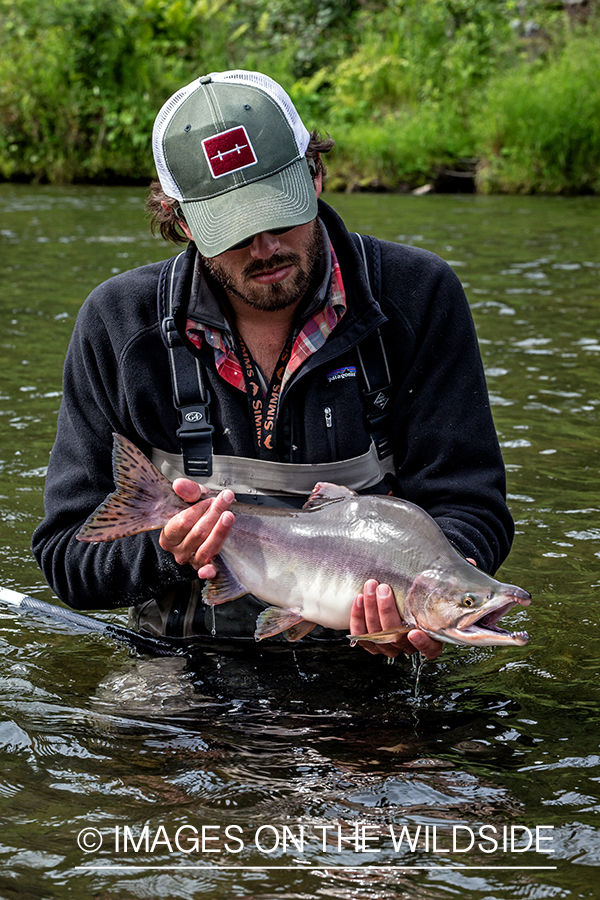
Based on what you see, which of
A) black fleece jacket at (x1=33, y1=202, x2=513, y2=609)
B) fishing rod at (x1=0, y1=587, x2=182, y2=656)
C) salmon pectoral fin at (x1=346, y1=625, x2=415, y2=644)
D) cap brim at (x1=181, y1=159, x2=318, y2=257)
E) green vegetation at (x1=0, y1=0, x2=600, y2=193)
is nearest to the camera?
salmon pectoral fin at (x1=346, y1=625, x2=415, y2=644)

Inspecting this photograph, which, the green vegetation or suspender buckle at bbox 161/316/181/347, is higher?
the green vegetation

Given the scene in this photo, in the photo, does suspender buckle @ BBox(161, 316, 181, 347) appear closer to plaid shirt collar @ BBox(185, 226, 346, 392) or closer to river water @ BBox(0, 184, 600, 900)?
plaid shirt collar @ BBox(185, 226, 346, 392)

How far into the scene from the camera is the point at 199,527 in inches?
122

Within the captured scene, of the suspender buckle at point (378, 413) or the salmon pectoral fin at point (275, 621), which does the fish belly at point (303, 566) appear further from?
the suspender buckle at point (378, 413)

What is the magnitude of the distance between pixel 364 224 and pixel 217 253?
33.8 ft

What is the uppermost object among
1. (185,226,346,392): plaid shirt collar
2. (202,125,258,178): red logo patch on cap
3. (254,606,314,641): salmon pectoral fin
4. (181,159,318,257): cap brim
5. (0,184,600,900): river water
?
(202,125,258,178): red logo patch on cap

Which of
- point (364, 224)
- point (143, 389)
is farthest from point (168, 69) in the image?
point (143, 389)

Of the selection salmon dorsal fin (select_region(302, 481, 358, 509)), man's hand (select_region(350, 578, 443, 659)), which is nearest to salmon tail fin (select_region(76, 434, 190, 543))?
salmon dorsal fin (select_region(302, 481, 358, 509))

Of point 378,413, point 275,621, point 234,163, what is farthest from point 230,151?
point 275,621

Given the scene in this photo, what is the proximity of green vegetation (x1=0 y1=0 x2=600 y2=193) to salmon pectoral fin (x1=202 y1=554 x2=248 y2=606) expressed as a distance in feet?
47.5

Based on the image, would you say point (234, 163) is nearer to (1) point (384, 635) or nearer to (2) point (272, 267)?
(2) point (272, 267)

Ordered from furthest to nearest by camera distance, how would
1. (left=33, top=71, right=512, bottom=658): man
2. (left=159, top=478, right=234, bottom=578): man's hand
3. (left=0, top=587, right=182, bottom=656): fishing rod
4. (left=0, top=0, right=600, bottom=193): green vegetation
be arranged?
1. (left=0, top=0, right=600, bottom=193): green vegetation
2. (left=0, top=587, right=182, bottom=656): fishing rod
3. (left=33, top=71, right=512, bottom=658): man
4. (left=159, top=478, right=234, bottom=578): man's hand

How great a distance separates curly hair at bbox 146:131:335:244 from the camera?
3.59 meters

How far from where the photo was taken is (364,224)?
43.5 feet
